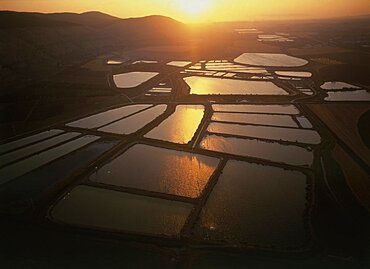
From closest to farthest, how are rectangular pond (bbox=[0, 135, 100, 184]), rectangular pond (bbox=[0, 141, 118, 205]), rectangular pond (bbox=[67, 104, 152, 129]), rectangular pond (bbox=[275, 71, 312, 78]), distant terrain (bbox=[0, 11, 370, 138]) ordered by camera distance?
rectangular pond (bbox=[0, 141, 118, 205]), rectangular pond (bbox=[0, 135, 100, 184]), rectangular pond (bbox=[67, 104, 152, 129]), distant terrain (bbox=[0, 11, 370, 138]), rectangular pond (bbox=[275, 71, 312, 78])

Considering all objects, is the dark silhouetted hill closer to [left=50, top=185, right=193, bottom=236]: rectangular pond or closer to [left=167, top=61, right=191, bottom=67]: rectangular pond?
[left=167, top=61, right=191, bottom=67]: rectangular pond

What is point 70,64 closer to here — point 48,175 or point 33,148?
point 33,148

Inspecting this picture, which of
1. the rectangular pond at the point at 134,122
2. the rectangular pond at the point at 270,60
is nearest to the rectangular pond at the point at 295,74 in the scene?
the rectangular pond at the point at 270,60

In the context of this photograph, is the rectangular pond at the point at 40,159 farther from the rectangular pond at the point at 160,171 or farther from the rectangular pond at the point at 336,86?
the rectangular pond at the point at 336,86

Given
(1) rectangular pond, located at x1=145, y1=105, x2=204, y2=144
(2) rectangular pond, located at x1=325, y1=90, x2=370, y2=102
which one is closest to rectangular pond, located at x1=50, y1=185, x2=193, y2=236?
(1) rectangular pond, located at x1=145, y1=105, x2=204, y2=144

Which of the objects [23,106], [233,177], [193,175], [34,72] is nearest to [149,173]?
[193,175]

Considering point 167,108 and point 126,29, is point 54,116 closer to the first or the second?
point 167,108
